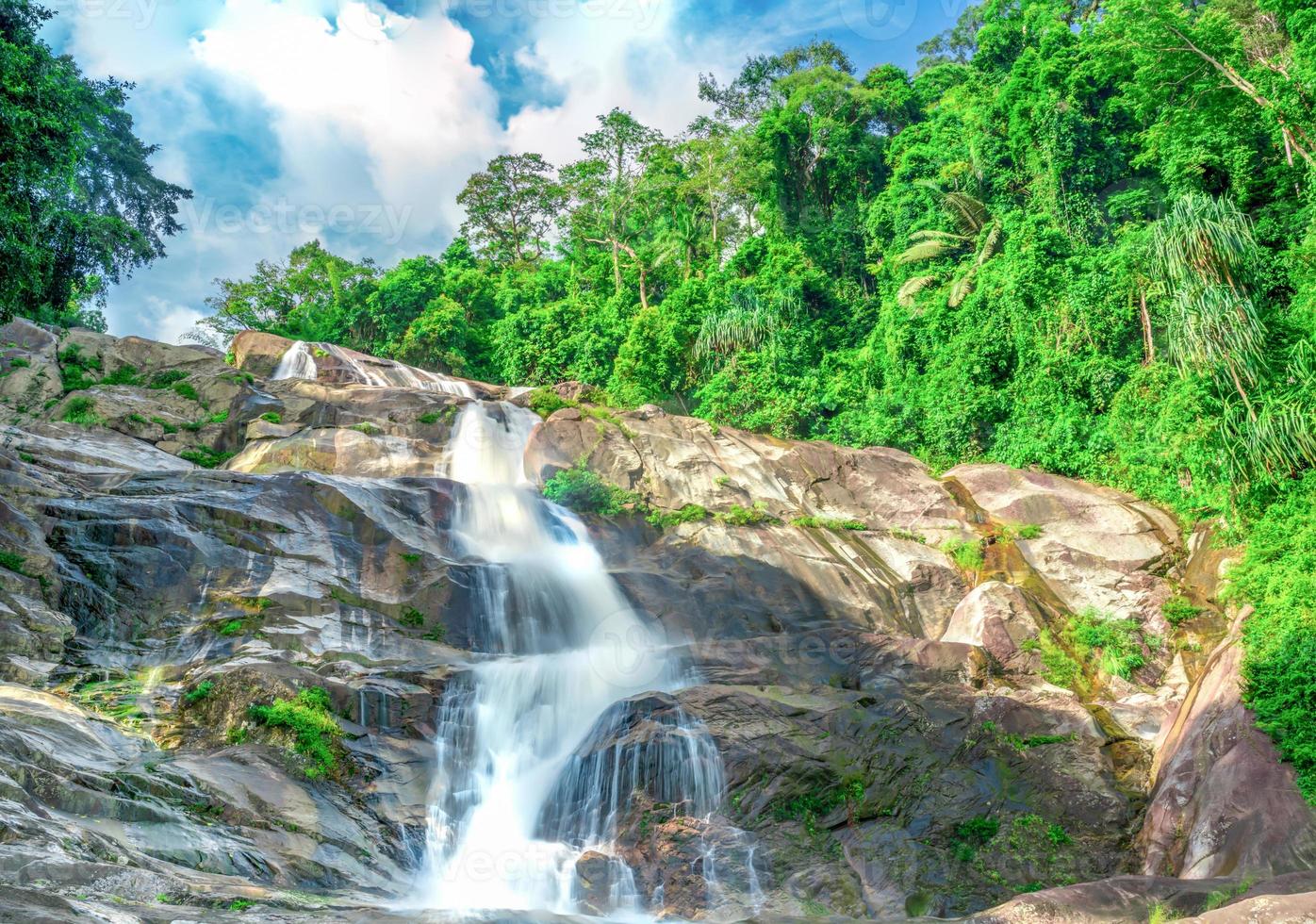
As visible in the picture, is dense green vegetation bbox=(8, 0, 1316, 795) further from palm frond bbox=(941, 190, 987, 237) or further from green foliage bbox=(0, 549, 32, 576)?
green foliage bbox=(0, 549, 32, 576)

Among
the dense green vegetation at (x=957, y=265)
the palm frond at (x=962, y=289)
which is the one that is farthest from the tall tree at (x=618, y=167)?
the palm frond at (x=962, y=289)

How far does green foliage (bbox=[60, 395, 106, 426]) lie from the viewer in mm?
21891

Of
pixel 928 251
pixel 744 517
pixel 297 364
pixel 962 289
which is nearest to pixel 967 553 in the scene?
pixel 744 517

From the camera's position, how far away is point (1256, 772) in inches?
473

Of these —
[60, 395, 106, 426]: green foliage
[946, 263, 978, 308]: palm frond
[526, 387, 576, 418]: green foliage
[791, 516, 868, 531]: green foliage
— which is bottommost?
[791, 516, 868, 531]: green foliage

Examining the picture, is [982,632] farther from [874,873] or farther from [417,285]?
[417,285]

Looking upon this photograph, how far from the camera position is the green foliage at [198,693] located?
11.9 m

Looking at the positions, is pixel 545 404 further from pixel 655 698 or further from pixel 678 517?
pixel 655 698

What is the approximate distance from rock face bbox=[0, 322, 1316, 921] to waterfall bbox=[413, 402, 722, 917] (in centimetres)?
20

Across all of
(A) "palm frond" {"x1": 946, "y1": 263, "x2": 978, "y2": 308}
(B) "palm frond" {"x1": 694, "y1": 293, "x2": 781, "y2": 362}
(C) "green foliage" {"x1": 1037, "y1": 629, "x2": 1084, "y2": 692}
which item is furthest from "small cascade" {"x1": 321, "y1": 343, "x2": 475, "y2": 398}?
(C) "green foliage" {"x1": 1037, "y1": 629, "x2": 1084, "y2": 692}

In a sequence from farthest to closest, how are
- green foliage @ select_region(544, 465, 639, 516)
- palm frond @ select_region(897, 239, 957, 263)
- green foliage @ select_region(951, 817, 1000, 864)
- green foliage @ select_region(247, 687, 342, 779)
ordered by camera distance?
palm frond @ select_region(897, 239, 957, 263) < green foliage @ select_region(544, 465, 639, 516) < green foliage @ select_region(951, 817, 1000, 864) < green foliage @ select_region(247, 687, 342, 779)

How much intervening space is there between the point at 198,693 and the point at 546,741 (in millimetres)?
5155

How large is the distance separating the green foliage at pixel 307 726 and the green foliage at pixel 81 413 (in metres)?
14.1

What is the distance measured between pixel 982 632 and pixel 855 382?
16.5 meters
